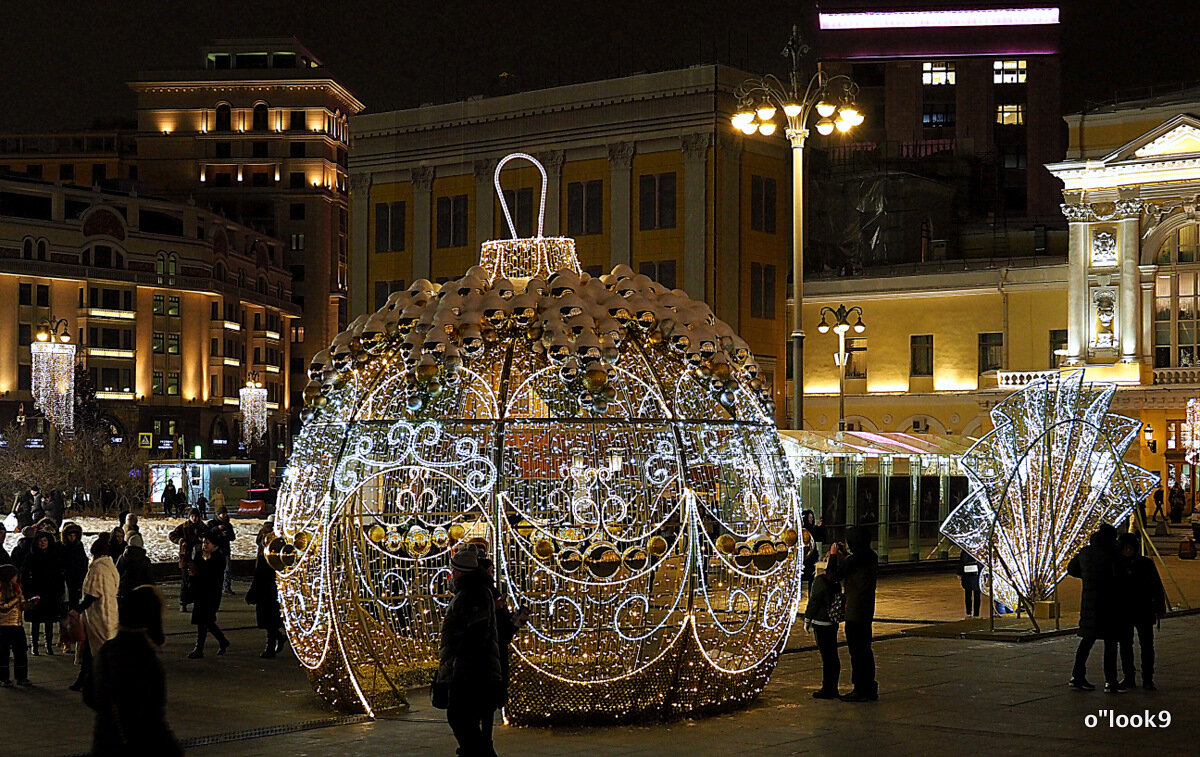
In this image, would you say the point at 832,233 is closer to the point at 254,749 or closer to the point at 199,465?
the point at 199,465

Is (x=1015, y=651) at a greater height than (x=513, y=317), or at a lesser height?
lesser

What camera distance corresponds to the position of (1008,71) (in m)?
80.2

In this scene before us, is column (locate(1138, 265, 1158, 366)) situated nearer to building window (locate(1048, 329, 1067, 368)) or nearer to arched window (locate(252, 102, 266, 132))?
building window (locate(1048, 329, 1067, 368))

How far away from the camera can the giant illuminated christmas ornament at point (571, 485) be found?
12242 millimetres

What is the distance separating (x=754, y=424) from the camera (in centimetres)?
1324

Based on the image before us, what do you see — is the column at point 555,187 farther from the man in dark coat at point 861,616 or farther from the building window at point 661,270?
the man in dark coat at point 861,616

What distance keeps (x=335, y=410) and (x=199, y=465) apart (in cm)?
4298

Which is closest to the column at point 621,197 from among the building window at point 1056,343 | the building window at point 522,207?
the building window at point 522,207

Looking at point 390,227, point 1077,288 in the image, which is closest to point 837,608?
point 1077,288

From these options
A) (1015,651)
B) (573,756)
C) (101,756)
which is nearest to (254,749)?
(573,756)

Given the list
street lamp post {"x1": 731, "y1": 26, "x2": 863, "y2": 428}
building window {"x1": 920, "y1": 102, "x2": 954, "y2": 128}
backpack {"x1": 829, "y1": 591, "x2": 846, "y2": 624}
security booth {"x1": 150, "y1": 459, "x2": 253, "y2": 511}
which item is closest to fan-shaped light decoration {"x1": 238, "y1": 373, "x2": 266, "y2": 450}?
security booth {"x1": 150, "y1": 459, "x2": 253, "y2": 511}

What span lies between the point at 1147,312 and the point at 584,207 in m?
17.8

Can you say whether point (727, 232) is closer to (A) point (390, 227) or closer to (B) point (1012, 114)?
(A) point (390, 227)

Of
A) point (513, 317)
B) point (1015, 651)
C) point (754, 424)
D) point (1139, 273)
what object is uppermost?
point (1139, 273)
